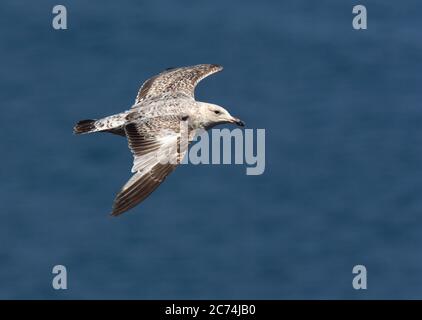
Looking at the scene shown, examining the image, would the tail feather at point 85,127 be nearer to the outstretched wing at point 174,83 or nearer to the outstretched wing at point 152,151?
the outstretched wing at point 152,151

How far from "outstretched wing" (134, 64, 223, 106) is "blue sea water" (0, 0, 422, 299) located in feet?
42.7

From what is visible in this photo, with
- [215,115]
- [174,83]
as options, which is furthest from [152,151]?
[174,83]

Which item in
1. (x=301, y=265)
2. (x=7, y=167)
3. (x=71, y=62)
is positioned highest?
(x=71, y=62)

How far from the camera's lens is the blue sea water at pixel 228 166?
47719 millimetres

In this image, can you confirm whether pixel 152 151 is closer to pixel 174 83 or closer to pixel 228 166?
pixel 174 83

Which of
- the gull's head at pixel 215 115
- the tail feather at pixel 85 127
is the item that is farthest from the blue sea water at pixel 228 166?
the gull's head at pixel 215 115

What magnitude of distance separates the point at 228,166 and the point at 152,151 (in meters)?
19.3

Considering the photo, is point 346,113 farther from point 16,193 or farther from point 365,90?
point 16,193

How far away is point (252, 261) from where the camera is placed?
161 ft

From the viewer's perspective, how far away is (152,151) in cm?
2905

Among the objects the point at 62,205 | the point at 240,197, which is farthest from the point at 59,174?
the point at 240,197

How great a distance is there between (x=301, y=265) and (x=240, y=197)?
2.83 metres

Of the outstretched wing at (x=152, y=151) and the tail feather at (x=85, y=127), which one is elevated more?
the tail feather at (x=85, y=127)

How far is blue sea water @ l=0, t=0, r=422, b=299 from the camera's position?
47.7 meters
